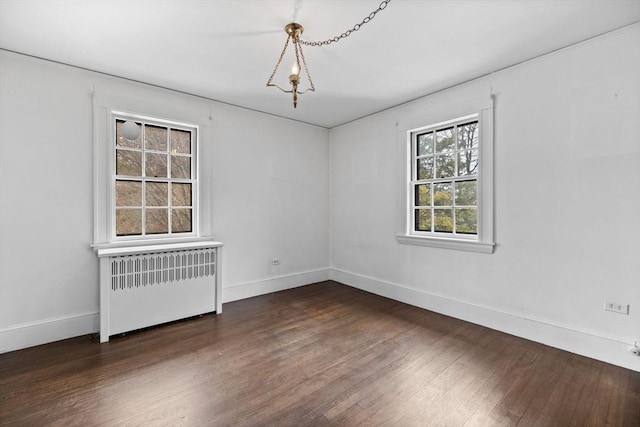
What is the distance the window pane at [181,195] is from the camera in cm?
372

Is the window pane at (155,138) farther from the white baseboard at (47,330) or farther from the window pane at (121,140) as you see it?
the white baseboard at (47,330)

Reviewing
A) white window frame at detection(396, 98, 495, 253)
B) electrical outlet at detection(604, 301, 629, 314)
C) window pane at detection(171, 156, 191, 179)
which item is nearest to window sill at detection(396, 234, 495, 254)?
white window frame at detection(396, 98, 495, 253)

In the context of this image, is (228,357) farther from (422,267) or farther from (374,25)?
(374,25)

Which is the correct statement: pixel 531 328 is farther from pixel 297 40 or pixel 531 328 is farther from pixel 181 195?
pixel 181 195

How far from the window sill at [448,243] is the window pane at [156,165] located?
126 inches

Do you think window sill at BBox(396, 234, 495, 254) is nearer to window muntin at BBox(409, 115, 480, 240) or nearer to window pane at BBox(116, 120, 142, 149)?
window muntin at BBox(409, 115, 480, 240)

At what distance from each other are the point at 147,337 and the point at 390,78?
12.4ft

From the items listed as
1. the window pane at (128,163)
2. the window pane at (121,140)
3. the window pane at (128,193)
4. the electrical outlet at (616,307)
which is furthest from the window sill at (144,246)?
the electrical outlet at (616,307)

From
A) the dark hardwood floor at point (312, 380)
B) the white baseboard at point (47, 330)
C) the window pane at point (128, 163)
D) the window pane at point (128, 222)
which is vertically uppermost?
the window pane at point (128, 163)

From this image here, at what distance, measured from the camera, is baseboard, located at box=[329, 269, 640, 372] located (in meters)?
2.38

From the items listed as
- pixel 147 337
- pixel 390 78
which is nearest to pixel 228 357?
pixel 147 337

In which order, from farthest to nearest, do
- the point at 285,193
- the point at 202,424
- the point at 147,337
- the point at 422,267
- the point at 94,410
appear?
1. the point at 285,193
2. the point at 422,267
3. the point at 147,337
4. the point at 94,410
5. the point at 202,424

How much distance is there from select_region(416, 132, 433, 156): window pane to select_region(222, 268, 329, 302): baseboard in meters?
2.57

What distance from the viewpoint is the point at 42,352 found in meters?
2.62
